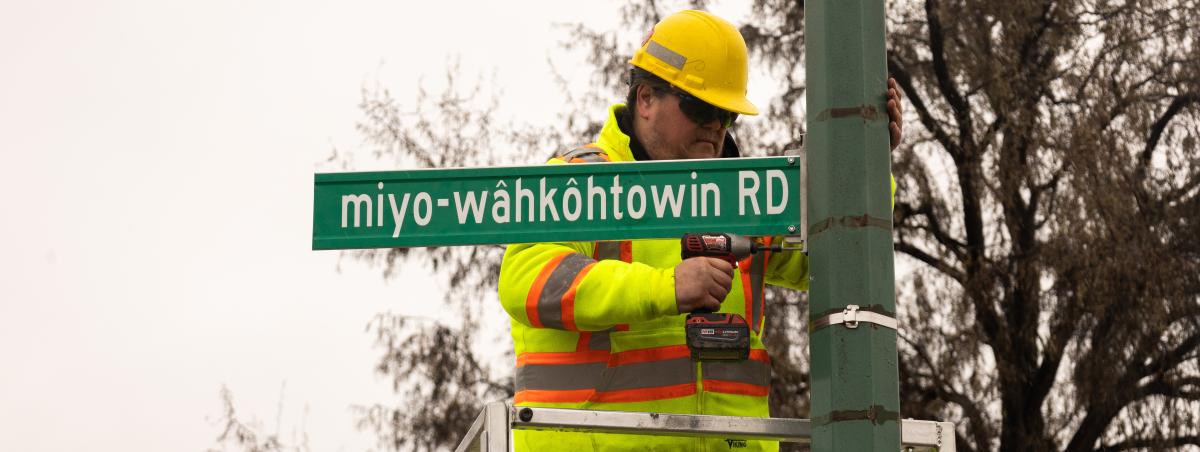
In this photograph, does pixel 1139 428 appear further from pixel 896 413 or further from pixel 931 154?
pixel 896 413

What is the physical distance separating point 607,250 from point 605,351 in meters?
0.26

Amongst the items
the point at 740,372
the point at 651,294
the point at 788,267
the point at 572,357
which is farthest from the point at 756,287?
the point at 651,294

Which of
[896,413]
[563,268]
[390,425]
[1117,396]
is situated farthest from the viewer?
[390,425]

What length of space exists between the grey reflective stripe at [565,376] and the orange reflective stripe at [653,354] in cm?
5

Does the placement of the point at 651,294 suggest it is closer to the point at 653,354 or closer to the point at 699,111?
the point at 653,354

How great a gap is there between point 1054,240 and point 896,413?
8.96m

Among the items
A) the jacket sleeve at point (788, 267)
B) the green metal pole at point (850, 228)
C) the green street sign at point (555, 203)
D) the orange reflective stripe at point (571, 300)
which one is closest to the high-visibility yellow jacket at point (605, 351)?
the orange reflective stripe at point (571, 300)

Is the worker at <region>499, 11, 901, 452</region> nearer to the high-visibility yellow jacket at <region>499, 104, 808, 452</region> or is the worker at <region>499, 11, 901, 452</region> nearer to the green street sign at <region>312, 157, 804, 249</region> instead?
the high-visibility yellow jacket at <region>499, 104, 808, 452</region>

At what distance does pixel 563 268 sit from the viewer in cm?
443

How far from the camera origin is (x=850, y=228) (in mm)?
3744

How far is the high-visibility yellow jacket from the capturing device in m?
4.39

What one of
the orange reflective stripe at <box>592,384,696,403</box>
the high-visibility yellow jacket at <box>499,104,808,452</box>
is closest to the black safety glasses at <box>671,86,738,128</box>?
the high-visibility yellow jacket at <box>499,104,808,452</box>

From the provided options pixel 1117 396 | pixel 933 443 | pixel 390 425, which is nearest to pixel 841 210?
pixel 933 443

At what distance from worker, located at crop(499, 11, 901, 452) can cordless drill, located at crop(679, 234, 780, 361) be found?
32 mm
